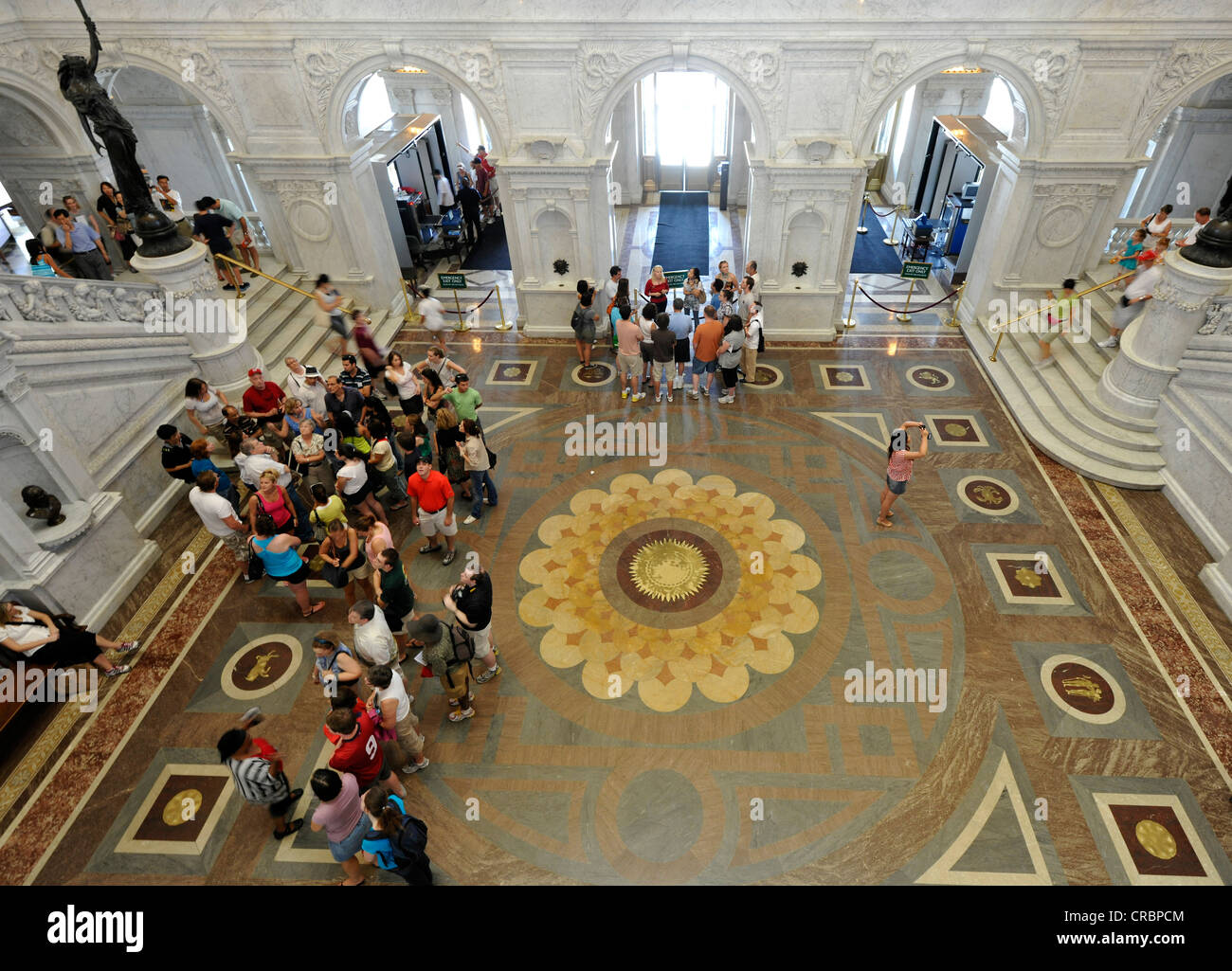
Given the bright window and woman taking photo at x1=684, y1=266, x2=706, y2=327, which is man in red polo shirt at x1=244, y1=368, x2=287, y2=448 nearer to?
woman taking photo at x1=684, y1=266, x2=706, y2=327

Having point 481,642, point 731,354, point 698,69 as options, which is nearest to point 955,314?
point 731,354

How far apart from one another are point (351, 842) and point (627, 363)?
25.1 ft

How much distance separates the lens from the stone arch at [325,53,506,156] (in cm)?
1055

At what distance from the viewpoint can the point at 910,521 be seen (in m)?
8.76

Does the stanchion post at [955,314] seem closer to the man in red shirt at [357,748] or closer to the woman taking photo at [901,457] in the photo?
the woman taking photo at [901,457]

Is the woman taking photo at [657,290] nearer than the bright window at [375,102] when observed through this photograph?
Yes

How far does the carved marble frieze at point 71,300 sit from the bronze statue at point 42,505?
1.96 meters

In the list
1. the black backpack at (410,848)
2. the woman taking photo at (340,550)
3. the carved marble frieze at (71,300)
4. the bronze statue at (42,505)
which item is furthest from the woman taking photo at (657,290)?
the black backpack at (410,848)

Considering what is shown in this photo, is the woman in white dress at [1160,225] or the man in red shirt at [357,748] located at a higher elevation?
the woman in white dress at [1160,225]

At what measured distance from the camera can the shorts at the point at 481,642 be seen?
666cm

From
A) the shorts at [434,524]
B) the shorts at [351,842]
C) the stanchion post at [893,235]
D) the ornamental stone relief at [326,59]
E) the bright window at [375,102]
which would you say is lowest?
the shorts at [351,842]

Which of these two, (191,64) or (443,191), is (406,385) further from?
(443,191)

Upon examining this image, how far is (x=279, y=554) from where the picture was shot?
705 centimetres

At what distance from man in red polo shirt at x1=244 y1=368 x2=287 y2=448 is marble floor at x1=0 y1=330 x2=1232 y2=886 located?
70.5 inches
